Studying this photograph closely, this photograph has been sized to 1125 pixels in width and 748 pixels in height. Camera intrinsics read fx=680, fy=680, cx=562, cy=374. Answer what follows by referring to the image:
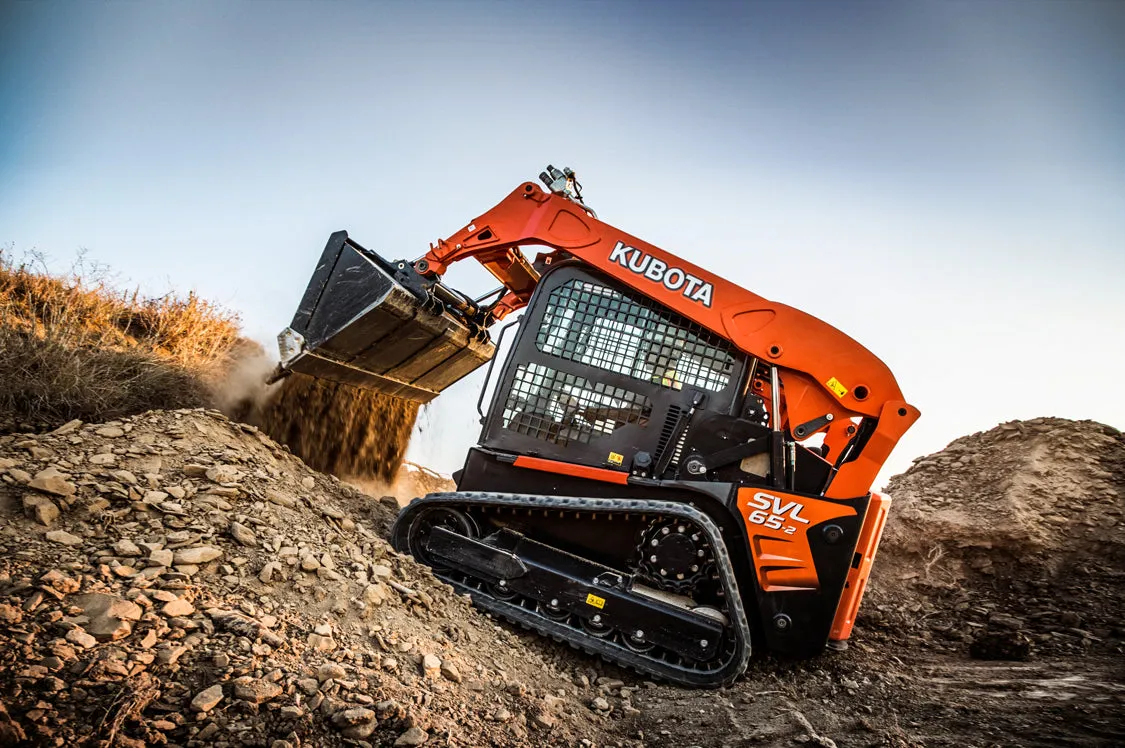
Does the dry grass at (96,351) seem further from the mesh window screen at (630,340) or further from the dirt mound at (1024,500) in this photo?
the dirt mound at (1024,500)

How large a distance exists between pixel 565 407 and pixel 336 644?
1.94 metres

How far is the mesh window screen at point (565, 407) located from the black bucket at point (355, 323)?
1.00m

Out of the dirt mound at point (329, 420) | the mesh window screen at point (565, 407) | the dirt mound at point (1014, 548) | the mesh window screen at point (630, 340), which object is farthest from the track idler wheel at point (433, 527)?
the dirt mound at point (1014, 548)

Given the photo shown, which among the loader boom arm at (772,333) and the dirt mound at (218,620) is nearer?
the dirt mound at (218,620)

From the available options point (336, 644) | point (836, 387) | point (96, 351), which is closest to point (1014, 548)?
point (836, 387)

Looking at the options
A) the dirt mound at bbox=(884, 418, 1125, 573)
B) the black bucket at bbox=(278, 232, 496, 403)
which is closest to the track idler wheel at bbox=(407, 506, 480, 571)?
the black bucket at bbox=(278, 232, 496, 403)

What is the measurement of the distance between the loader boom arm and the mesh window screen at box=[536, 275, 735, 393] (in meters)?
0.13

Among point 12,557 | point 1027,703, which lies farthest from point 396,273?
point 1027,703

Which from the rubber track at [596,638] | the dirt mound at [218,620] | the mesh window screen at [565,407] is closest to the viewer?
the dirt mound at [218,620]

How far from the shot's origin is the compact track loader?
3.76 metres

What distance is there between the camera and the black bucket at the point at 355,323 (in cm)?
453

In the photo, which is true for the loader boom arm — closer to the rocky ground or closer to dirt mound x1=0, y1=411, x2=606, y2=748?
the rocky ground

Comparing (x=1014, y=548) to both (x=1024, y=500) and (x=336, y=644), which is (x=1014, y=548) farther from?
(x=336, y=644)

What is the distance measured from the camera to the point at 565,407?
4.24 m
